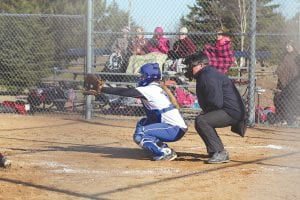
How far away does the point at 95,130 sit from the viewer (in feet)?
37.2

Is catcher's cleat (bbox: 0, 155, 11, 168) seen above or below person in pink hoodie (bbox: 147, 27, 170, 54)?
below

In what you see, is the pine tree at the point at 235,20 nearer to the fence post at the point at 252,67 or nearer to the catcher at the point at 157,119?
the fence post at the point at 252,67

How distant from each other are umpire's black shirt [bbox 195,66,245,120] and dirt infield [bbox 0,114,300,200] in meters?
0.69

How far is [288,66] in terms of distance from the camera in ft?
39.2

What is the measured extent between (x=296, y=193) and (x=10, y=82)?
1191cm

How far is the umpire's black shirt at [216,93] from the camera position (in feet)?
24.8

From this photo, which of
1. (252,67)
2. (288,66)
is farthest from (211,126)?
(288,66)

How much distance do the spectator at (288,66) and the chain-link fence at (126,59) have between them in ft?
0.06

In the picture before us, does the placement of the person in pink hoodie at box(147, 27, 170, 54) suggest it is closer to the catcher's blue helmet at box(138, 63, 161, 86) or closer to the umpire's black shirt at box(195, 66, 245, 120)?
the catcher's blue helmet at box(138, 63, 161, 86)

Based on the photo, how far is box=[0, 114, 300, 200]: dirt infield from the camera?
5957 millimetres

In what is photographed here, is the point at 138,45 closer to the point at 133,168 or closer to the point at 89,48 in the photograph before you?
the point at 89,48

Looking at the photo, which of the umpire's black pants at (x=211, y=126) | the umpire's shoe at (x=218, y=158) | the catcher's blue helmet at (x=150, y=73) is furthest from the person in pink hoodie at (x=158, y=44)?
the umpire's shoe at (x=218, y=158)

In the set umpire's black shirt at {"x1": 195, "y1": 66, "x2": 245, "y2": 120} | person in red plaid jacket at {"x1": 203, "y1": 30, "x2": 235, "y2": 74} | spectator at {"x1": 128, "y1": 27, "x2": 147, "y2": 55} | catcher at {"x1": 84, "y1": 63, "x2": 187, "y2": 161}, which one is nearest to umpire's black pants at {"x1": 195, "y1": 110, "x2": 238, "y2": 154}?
umpire's black shirt at {"x1": 195, "y1": 66, "x2": 245, "y2": 120}

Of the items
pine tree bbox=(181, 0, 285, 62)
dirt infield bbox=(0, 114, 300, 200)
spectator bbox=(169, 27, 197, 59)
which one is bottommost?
dirt infield bbox=(0, 114, 300, 200)
